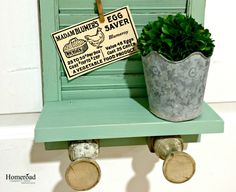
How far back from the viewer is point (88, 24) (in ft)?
1.78

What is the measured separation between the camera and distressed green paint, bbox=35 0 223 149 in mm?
505

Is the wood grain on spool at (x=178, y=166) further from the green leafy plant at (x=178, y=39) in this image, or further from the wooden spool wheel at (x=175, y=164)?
the green leafy plant at (x=178, y=39)

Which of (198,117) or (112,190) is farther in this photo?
(112,190)

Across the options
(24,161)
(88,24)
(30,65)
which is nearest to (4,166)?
(24,161)

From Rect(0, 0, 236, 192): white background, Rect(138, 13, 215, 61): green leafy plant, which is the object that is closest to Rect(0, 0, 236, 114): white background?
Rect(0, 0, 236, 192): white background

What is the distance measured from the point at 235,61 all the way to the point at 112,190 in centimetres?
32

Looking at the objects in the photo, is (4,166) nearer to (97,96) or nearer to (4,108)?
(4,108)

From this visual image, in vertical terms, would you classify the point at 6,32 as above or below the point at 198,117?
above

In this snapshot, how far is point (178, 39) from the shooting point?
0.47 meters

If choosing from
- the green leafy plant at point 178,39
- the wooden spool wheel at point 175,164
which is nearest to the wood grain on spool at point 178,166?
the wooden spool wheel at point 175,164

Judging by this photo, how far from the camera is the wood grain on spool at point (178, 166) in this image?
482mm

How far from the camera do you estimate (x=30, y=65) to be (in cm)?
58

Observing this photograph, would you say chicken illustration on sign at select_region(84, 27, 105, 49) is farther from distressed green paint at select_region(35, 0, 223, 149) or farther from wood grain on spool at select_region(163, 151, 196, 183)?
wood grain on spool at select_region(163, 151, 196, 183)

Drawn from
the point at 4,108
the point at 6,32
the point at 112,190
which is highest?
the point at 6,32
